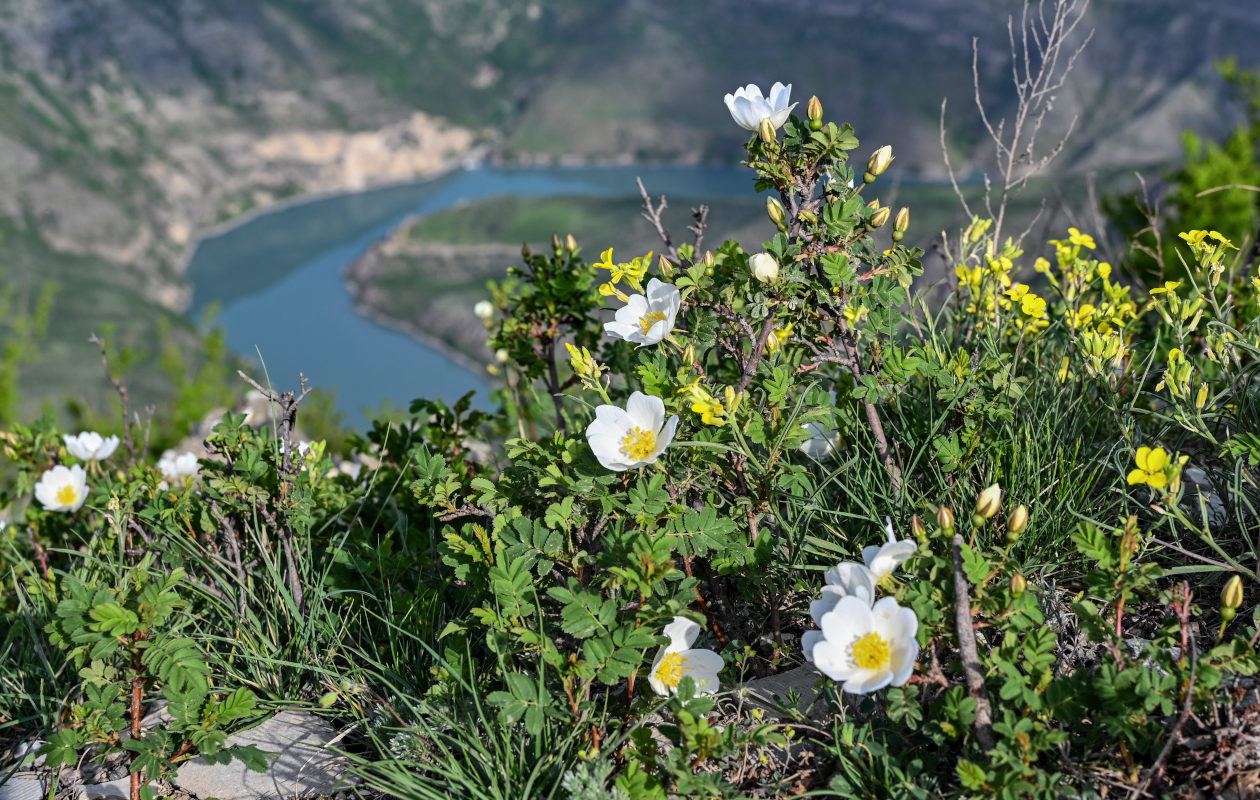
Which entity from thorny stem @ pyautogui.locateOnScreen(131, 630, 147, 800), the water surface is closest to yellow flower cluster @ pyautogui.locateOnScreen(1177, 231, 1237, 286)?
thorny stem @ pyautogui.locateOnScreen(131, 630, 147, 800)

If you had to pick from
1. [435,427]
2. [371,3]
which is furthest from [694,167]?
[435,427]

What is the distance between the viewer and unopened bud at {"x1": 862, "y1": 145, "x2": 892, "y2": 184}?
194 centimetres

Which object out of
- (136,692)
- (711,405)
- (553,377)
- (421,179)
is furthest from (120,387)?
(421,179)

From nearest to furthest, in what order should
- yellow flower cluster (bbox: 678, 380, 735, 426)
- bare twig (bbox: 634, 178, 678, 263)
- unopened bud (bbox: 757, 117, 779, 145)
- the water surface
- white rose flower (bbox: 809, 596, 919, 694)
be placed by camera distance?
white rose flower (bbox: 809, 596, 919, 694), yellow flower cluster (bbox: 678, 380, 735, 426), unopened bud (bbox: 757, 117, 779, 145), bare twig (bbox: 634, 178, 678, 263), the water surface

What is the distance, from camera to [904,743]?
1.75 metres

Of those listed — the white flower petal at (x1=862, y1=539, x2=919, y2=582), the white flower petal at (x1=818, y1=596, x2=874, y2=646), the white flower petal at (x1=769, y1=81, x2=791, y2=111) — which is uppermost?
the white flower petal at (x1=769, y1=81, x2=791, y2=111)

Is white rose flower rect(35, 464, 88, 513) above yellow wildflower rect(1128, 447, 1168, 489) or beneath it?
beneath

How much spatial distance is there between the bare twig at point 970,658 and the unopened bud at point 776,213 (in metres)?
0.81

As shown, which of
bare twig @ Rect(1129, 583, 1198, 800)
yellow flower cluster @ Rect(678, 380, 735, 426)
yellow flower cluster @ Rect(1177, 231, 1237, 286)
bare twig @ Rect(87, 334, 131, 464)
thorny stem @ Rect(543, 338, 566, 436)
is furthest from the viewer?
thorny stem @ Rect(543, 338, 566, 436)

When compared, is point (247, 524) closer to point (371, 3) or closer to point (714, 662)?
point (714, 662)

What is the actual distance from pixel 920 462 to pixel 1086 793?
96cm

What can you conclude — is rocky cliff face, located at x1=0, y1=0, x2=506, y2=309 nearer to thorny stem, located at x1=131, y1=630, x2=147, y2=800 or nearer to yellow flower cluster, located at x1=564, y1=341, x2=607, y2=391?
thorny stem, located at x1=131, y1=630, x2=147, y2=800

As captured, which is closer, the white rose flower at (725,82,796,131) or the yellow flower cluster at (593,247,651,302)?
the white rose flower at (725,82,796,131)

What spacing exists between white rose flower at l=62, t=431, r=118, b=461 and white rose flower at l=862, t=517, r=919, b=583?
2.70 meters
